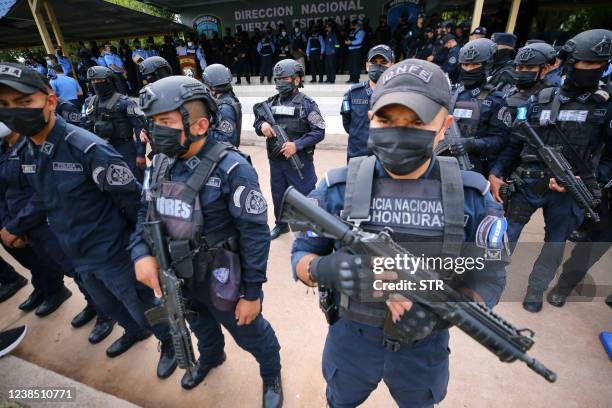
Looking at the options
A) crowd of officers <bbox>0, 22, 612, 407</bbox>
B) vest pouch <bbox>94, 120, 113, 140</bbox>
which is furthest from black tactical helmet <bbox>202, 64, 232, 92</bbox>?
vest pouch <bbox>94, 120, 113, 140</bbox>

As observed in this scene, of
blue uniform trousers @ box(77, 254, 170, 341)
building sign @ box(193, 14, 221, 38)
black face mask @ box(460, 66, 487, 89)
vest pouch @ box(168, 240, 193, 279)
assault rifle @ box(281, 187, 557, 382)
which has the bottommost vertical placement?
blue uniform trousers @ box(77, 254, 170, 341)

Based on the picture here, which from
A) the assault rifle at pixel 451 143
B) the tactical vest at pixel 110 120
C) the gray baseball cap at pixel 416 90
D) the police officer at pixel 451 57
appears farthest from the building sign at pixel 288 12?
the gray baseball cap at pixel 416 90

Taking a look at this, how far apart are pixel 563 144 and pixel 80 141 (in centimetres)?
350

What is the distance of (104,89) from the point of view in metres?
4.03

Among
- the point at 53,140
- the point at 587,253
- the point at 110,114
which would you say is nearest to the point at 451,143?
the point at 587,253

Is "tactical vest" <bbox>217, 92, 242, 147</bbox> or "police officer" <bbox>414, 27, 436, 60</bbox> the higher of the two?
"police officer" <bbox>414, 27, 436, 60</bbox>

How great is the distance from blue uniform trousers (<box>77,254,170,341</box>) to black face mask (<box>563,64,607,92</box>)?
3513mm

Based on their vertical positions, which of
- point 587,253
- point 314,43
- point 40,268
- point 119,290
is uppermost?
point 314,43

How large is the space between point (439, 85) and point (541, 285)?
2559mm

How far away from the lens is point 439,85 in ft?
3.90

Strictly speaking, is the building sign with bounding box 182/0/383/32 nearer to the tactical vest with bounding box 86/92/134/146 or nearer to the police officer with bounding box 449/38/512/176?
the tactical vest with bounding box 86/92/134/146

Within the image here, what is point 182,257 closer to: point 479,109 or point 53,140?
A: point 53,140

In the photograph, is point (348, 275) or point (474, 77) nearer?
point (348, 275)

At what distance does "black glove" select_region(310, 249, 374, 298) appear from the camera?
1181 mm
